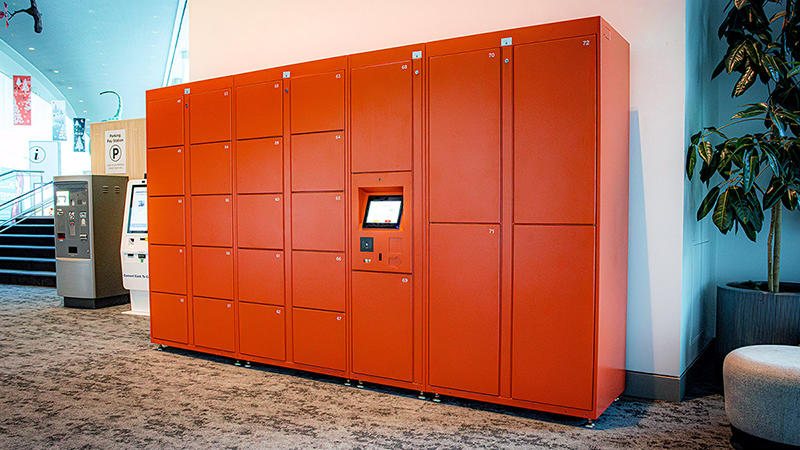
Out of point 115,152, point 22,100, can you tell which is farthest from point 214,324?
point 22,100

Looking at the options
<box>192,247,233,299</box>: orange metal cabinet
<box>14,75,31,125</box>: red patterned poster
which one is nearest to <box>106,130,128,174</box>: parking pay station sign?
<box>192,247,233,299</box>: orange metal cabinet

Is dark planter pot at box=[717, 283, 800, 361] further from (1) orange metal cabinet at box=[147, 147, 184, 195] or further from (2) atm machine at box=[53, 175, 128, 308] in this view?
(2) atm machine at box=[53, 175, 128, 308]

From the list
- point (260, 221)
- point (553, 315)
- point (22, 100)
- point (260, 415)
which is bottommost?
point (260, 415)

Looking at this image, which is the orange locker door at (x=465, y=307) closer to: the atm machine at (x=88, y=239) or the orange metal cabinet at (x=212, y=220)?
the orange metal cabinet at (x=212, y=220)

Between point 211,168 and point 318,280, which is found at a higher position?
point 211,168

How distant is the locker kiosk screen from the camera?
3932 mm

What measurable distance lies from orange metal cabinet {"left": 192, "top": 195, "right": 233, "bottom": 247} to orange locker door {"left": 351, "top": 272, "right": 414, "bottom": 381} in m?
1.37

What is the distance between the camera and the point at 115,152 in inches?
313

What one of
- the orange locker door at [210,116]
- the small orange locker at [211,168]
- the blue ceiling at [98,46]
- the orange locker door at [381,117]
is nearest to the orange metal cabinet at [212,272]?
the small orange locker at [211,168]

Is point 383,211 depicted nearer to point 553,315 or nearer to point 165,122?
point 553,315

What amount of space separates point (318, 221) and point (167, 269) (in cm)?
180

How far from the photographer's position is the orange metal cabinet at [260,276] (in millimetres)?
4461

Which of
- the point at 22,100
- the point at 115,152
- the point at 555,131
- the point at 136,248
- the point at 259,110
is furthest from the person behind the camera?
the point at 22,100

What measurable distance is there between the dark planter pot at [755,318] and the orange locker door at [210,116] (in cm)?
405
